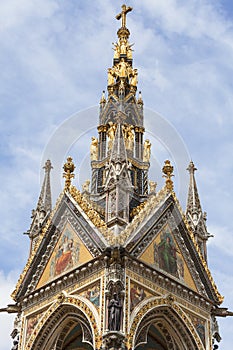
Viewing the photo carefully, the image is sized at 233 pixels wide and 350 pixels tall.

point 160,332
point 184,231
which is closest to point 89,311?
point 160,332

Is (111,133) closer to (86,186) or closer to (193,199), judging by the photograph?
(86,186)

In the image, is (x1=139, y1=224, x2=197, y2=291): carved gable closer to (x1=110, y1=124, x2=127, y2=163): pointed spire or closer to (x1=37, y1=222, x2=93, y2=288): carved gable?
(x1=37, y1=222, x2=93, y2=288): carved gable

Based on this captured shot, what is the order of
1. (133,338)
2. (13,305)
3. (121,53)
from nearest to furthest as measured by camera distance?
(133,338)
(13,305)
(121,53)

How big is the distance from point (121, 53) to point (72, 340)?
484 inches

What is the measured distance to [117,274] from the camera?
22031 millimetres

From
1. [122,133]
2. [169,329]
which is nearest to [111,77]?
[122,133]

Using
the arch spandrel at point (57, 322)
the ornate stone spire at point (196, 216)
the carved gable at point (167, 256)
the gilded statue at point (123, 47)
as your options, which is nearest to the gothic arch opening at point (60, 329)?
the arch spandrel at point (57, 322)

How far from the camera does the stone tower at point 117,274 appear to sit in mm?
22062

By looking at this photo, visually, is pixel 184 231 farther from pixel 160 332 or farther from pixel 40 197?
pixel 40 197

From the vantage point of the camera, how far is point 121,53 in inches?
1246

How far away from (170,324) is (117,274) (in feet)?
8.39

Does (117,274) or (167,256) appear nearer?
(117,274)

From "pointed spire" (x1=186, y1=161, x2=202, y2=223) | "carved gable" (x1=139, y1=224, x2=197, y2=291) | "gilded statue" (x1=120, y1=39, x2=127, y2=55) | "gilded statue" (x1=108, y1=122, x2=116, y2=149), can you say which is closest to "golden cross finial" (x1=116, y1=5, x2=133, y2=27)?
"gilded statue" (x1=120, y1=39, x2=127, y2=55)

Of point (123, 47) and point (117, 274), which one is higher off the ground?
point (123, 47)
